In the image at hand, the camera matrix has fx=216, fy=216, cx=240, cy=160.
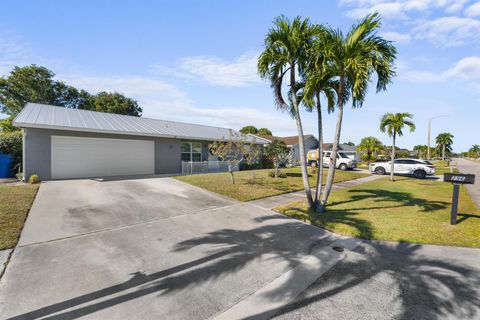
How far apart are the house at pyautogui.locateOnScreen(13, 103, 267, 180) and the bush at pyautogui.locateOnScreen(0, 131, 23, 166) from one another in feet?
6.45

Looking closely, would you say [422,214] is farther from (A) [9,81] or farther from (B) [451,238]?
(A) [9,81]

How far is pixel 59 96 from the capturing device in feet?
110

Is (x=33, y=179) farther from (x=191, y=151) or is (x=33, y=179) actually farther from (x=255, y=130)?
(x=255, y=130)

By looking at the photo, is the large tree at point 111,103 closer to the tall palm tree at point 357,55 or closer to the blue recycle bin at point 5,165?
the blue recycle bin at point 5,165

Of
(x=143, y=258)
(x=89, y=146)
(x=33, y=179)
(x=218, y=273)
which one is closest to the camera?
(x=218, y=273)

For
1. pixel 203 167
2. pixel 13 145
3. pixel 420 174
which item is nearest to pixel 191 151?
pixel 203 167

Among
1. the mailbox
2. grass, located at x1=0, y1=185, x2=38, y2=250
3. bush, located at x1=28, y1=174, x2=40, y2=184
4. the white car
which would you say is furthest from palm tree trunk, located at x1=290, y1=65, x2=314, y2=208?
the white car

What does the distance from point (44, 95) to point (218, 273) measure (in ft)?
→ 135

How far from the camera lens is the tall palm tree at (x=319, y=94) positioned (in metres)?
6.77

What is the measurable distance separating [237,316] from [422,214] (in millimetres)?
7561

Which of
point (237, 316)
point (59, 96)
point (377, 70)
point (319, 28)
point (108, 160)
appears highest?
point (59, 96)

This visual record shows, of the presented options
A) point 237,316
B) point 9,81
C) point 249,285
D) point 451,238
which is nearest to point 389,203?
point 451,238

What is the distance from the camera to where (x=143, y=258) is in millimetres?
4031

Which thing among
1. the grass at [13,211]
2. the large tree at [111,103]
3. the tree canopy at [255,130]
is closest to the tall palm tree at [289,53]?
the grass at [13,211]
